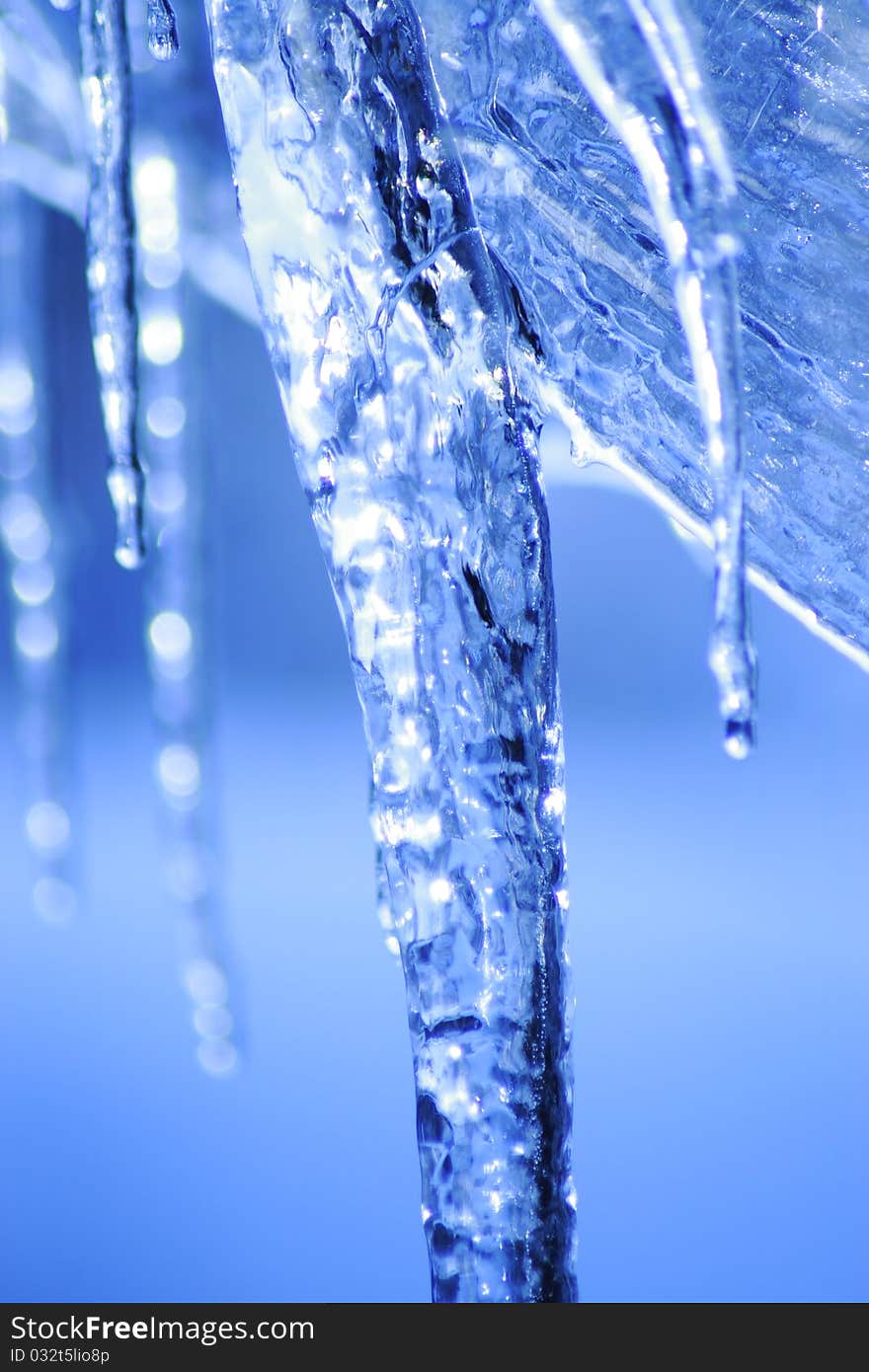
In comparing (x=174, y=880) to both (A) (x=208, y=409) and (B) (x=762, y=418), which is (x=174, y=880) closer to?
(A) (x=208, y=409)

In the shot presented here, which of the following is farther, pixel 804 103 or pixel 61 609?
pixel 61 609

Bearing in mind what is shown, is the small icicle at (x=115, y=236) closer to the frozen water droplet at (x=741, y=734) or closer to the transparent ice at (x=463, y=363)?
the transparent ice at (x=463, y=363)

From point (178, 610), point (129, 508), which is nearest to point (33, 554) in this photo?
point (178, 610)

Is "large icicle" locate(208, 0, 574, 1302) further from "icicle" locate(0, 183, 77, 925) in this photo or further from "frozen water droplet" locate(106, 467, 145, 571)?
"icicle" locate(0, 183, 77, 925)

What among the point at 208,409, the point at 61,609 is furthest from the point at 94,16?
the point at 61,609

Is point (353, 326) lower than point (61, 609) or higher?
lower

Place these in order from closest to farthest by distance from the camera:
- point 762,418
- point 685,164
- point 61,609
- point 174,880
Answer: point 685,164, point 762,418, point 174,880, point 61,609

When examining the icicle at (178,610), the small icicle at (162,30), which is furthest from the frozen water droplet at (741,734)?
the icicle at (178,610)
